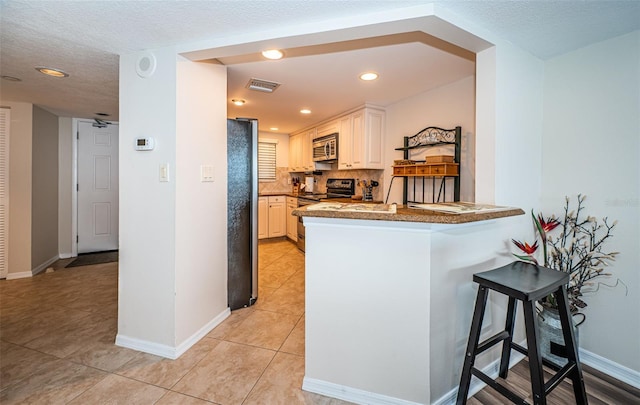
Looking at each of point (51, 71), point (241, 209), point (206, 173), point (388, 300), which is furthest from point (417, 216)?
point (51, 71)

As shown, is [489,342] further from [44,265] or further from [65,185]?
[65,185]

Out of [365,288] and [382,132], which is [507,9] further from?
[382,132]

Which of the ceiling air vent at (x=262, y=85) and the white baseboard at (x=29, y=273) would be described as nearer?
the ceiling air vent at (x=262, y=85)

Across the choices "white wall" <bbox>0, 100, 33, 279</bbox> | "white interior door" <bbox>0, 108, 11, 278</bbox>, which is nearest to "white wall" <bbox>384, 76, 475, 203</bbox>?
"white wall" <bbox>0, 100, 33, 279</bbox>

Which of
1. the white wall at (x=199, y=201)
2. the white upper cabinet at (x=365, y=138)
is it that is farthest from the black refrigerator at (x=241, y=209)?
the white upper cabinet at (x=365, y=138)

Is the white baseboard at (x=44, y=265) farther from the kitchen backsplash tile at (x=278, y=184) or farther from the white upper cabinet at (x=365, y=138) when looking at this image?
the white upper cabinet at (x=365, y=138)

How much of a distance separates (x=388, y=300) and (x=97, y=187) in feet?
16.3

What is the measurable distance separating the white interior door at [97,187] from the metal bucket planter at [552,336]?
5.64m

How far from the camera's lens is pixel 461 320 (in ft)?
5.23

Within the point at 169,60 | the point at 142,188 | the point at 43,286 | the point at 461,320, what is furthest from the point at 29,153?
the point at 461,320

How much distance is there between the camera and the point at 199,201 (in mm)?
2184

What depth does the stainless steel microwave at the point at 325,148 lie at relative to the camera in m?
4.27

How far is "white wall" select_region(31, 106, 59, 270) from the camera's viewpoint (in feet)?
12.0

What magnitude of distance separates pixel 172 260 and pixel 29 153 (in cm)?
311
